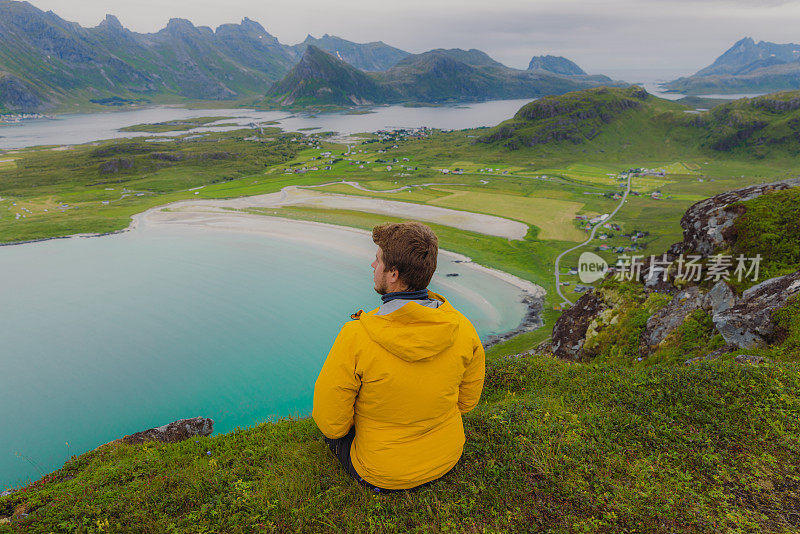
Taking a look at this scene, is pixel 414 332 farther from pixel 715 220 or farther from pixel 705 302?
pixel 715 220

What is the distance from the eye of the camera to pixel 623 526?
18.1 ft

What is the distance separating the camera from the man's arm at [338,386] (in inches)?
185

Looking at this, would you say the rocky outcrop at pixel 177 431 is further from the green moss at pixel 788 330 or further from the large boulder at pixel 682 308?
the large boulder at pixel 682 308

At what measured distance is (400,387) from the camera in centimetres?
471

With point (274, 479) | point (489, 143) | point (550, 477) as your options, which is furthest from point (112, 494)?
point (489, 143)

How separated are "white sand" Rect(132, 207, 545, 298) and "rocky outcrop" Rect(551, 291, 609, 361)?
22.2m

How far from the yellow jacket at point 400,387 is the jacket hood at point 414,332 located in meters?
0.01

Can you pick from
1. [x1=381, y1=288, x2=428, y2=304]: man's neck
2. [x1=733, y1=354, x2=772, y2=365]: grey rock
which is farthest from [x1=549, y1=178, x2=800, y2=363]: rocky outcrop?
[x1=381, y1=288, x2=428, y2=304]: man's neck

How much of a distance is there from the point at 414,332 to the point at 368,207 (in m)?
82.7

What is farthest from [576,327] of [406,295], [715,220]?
[406,295]

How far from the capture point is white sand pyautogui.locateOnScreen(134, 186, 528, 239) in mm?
73000

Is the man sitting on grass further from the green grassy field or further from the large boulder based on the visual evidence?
the green grassy field

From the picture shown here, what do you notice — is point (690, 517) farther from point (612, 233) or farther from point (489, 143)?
point (489, 143)

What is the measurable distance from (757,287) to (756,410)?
431 inches
